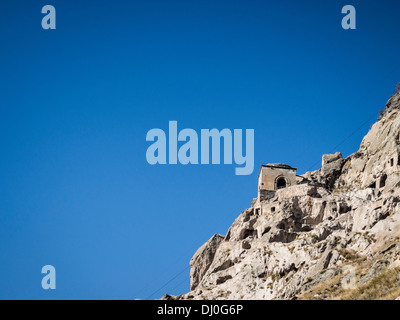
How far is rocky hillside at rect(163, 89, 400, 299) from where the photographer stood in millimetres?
50969

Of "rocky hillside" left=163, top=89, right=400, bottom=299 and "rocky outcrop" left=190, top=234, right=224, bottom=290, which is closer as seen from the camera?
"rocky hillside" left=163, top=89, right=400, bottom=299

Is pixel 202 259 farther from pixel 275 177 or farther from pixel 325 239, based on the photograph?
pixel 325 239

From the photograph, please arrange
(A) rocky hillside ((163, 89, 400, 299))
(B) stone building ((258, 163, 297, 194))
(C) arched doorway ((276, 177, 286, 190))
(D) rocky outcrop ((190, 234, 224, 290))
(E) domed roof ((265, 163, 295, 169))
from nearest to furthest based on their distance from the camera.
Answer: (A) rocky hillside ((163, 89, 400, 299)) < (D) rocky outcrop ((190, 234, 224, 290)) < (B) stone building ((258, 163, 297, 194)) < (C) arched doorway ((276, 177, 286, 190)) < (E) domed roof ((265, 163, 295, 169))

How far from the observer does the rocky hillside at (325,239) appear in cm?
5097

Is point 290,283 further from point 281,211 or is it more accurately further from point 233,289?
point 281,211

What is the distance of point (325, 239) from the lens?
2566 inches

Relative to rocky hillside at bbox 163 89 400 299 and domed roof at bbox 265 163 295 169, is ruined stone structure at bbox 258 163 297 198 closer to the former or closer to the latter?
domed roof at bbox 265 163 295 169

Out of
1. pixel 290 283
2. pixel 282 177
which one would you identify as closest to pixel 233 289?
pixel 290 283

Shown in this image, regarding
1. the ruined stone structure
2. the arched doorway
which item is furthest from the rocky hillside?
the arched doorway

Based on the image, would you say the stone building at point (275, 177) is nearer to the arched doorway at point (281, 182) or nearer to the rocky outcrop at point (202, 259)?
the arched doorway at point (281, 182)

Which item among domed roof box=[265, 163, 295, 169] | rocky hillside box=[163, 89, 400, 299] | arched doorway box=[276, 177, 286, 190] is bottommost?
rocky hillside box=[163, 89, 400, 299]

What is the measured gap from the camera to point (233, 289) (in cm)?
6594
